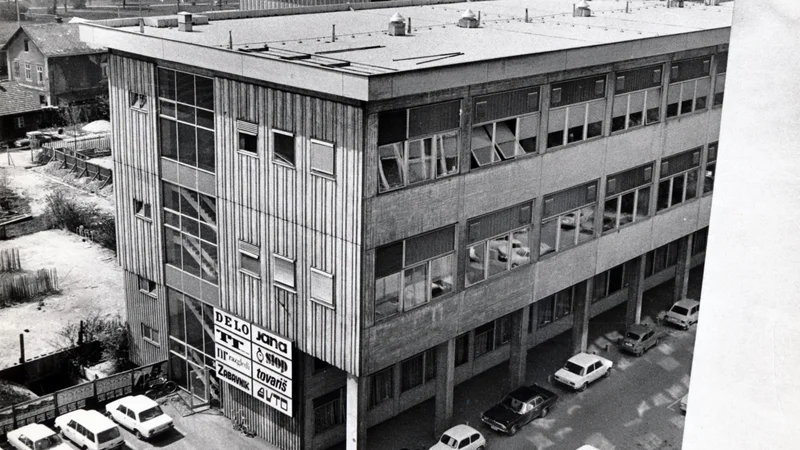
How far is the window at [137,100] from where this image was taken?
2905 centimetres

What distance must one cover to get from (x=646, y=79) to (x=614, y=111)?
2.42 m

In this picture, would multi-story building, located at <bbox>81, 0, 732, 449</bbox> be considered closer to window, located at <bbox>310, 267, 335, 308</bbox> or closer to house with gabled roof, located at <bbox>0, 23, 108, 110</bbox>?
window, located at <bbox>310, 267, 335, 308</bbox>

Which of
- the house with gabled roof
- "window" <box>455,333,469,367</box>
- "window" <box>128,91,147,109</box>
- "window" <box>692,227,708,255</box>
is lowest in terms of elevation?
"window" <box>455,333,469,367</box>

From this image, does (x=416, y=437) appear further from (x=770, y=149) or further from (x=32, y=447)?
(x=770, y=149)

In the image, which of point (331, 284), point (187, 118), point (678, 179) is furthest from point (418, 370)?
point (678, 179)

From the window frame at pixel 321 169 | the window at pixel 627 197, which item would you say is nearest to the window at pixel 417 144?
the window frame at pixel 321 169

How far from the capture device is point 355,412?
24.4m

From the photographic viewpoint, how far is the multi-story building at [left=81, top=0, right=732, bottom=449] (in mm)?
23641

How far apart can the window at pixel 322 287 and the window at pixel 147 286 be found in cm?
951

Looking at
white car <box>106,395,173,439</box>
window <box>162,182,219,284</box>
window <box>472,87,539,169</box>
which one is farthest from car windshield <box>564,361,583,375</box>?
white car <box>106,395,173,439</box>

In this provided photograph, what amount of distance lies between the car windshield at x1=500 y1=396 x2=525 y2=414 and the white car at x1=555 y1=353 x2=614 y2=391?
341 centimetres

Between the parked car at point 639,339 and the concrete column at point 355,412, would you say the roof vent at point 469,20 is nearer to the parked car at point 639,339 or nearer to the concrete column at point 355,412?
the parked car at point 639,339

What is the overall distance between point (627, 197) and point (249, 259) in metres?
16.0

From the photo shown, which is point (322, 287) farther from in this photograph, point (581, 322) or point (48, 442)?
point (581, 322)
